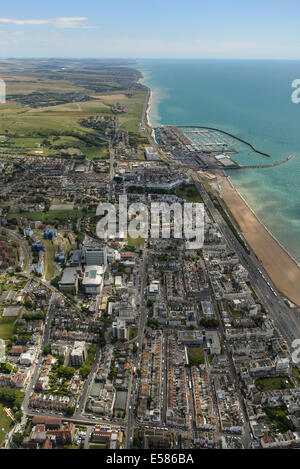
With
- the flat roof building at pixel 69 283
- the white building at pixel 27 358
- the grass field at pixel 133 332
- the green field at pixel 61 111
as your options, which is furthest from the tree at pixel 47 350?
the green field at pixel 61 111

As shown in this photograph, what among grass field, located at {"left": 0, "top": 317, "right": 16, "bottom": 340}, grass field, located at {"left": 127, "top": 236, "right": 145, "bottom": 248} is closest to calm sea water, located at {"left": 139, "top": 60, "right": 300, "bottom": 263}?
grass field, located at {"left": 127, "top": 236, "right": 145, "bottom": 248}

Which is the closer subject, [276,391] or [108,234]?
[276,391]

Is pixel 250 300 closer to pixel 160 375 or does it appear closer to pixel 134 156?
pixel 160 375

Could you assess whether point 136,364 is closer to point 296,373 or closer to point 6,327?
point 6,327

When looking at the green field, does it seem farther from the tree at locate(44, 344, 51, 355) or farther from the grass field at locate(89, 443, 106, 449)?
the grass field at locate(89, 443, 106, 449)

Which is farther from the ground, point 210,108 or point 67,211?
point 210,108

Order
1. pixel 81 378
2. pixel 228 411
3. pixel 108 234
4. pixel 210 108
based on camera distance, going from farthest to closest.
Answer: pixel 210 108, pixel 108 234, pixel 81 378, pixel 228 411

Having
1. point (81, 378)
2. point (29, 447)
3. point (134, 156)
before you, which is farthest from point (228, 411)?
point (134, 156)

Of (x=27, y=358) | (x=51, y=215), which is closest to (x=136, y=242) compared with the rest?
(x=51, y=215)
